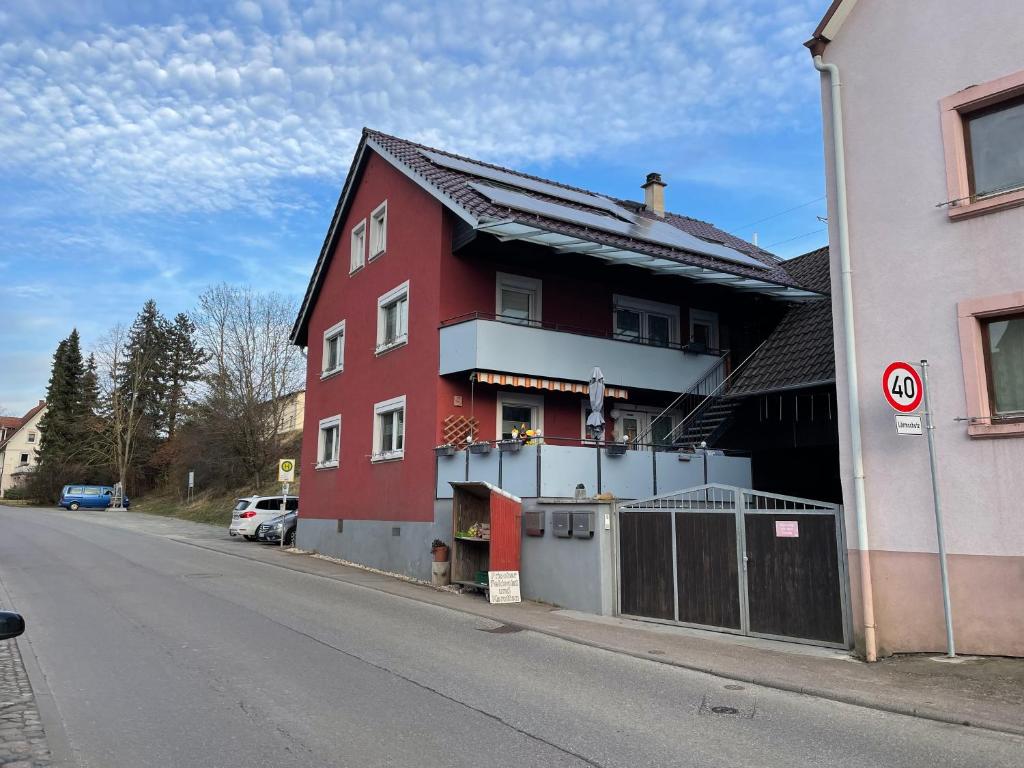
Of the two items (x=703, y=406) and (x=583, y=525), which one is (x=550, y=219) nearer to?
(x=703, y=406)

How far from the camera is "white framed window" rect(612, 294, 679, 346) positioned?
20672 millimetres

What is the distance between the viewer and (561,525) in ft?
45.6

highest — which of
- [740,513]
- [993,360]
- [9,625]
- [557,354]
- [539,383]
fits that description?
[557,354]

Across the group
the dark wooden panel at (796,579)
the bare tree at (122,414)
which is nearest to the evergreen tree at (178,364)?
the bare tree at (122,414)

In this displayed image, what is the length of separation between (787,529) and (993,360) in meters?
3.27

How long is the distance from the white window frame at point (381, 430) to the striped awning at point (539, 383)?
9.23 ft

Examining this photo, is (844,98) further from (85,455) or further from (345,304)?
(85,455)

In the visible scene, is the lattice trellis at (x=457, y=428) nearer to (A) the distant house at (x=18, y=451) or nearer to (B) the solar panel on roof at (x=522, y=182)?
(B) the solar panel on roof at (x=522, y=182)

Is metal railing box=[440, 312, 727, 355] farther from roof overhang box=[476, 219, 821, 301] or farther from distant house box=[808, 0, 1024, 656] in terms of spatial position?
distant house box=[808, 0, 1024, 656]

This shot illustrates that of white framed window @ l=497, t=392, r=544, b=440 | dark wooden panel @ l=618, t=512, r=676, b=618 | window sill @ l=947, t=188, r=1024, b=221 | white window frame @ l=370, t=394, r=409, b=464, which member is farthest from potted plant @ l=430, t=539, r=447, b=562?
window sill @ l=947, t=188, r=1024, b=221

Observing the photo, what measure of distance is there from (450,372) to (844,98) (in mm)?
9484

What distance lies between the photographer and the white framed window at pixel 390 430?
19.4m

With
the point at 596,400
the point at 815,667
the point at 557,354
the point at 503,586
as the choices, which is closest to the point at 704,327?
the point at 557,354

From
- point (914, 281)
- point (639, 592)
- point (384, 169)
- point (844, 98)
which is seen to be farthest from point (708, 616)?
point (384, 169)
